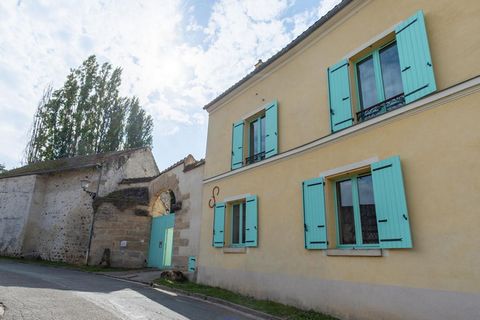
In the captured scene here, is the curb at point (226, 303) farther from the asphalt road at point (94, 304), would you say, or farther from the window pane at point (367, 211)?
the window pane at point (367, 211)

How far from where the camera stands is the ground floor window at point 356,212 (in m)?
5.31

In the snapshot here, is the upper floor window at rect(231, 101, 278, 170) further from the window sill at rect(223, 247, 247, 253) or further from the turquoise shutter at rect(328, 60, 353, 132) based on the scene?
the window sill at rect(223, 247, 247, 253)

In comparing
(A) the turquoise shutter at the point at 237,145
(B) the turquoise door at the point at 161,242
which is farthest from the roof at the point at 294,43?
(B) the turquoise door at the point at 161,242

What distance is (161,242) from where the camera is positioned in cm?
1332

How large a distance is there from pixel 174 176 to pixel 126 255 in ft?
14.6

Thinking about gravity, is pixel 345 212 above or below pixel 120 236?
above

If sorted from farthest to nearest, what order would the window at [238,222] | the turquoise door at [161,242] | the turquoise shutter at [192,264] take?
the turquoise door at [161,242], the turquoise shutter at [192,264], the window at [238,222]

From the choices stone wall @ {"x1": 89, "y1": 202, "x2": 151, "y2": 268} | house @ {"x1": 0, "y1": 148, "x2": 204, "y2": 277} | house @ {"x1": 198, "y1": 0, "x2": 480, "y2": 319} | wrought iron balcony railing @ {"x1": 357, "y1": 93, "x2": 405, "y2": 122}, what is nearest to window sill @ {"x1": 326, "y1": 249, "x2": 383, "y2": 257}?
house @ {"x1": 198, "y1": 0, "x2": 480, "y2": 319}

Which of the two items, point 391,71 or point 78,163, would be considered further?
point 78,163

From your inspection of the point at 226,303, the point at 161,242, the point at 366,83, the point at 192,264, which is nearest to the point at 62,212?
the point at 161,242

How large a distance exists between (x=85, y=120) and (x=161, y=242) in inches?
603

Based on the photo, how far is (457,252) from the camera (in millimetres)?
4090

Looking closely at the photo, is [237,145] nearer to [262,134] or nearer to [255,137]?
[255,137]

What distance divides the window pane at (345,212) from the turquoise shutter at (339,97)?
1.09 m
